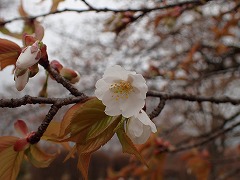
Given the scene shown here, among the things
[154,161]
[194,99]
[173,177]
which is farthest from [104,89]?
[173,177]

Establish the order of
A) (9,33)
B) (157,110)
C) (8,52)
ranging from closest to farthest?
(8,52), (157,110), (9,33)

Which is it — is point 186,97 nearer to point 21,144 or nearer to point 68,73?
point 68,73

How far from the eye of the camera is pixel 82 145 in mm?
535

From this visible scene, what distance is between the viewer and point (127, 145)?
54 cm

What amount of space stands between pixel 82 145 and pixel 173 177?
10812mm

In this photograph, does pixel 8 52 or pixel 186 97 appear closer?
pixel 8 52

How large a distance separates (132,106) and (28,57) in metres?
→ 0.20

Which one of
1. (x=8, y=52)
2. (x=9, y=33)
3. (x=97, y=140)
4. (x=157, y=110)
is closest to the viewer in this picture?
(x=97, y=140)

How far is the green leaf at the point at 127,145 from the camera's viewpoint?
1.74 feet

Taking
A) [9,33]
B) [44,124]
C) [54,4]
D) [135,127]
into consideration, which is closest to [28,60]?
[44,124]

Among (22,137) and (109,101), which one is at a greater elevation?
(109,101)

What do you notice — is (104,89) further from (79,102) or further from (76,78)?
(76,78)

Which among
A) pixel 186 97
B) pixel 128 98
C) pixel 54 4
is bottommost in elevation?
pixel 186 97

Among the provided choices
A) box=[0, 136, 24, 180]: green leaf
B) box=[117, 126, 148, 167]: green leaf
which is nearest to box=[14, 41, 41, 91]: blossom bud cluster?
box=[0, 136, 24, 180]: green leaf
